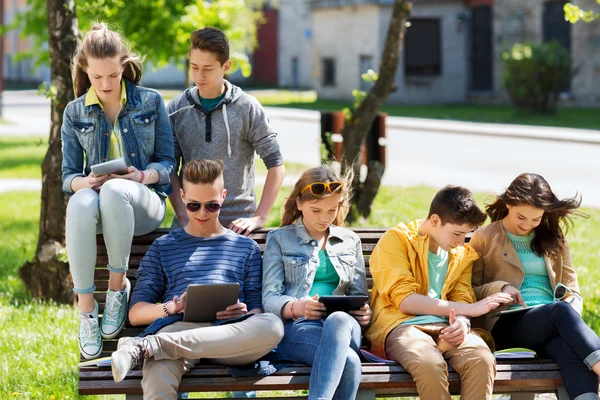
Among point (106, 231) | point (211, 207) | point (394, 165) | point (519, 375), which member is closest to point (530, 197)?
point (519, 375)

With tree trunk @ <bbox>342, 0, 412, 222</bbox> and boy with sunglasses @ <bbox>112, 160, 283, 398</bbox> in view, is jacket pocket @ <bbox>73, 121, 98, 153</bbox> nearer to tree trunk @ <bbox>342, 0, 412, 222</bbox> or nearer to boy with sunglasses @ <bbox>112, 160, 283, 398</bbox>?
boy with sunglasses @ <bbox>112, 160, 283, 398</bbox>

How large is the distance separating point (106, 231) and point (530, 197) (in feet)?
6.08

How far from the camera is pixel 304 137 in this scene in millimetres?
21516

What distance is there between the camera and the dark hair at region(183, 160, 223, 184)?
13.8 feet

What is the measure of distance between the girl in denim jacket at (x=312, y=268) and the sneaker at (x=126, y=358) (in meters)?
0.63

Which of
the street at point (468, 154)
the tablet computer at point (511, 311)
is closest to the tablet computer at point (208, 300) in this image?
the tablet computer at point (511, 311)

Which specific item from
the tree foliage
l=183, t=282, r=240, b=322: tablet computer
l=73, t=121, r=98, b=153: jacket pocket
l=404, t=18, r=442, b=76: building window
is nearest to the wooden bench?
l=183, t=282, r=240, b=322: tablet computer

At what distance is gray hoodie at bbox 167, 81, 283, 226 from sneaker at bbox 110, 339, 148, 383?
1.19 meters

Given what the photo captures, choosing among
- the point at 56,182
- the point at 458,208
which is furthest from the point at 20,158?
the point at 458,208

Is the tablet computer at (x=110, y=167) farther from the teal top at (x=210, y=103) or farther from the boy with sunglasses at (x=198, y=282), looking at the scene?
the teal top at (x=210, y=103)

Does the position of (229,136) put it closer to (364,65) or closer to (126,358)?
(126,358)

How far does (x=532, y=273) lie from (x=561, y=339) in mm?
478

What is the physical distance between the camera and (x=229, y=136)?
15.8 ft

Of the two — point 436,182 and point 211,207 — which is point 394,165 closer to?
point 436,182
